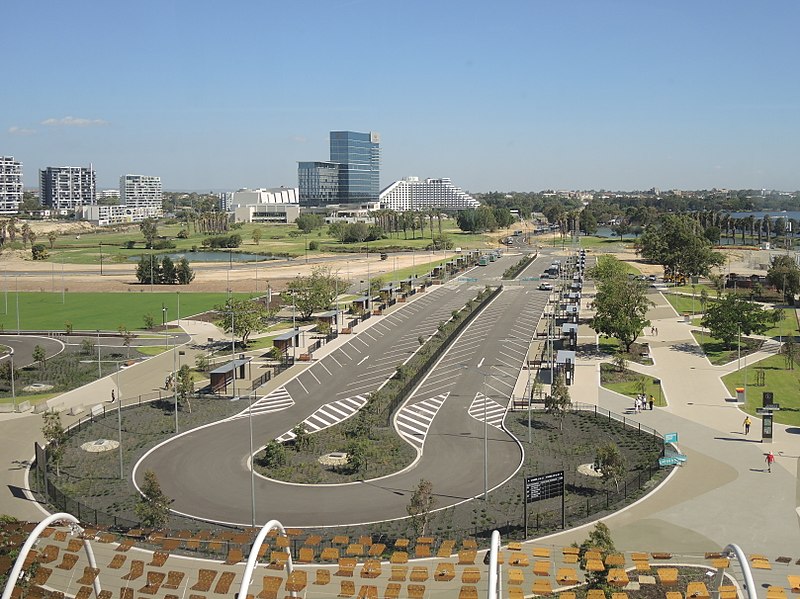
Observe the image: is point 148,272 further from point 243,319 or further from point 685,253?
point 685,253

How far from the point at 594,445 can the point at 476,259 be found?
92.0 meters

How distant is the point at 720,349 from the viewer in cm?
5612

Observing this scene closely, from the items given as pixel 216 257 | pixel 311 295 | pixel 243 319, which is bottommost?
pixel 243 319

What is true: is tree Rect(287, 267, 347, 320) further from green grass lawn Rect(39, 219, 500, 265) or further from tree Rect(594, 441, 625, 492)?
green grass lawn Rect(39, 219, 500, 265)

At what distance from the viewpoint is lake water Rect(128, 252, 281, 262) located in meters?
135

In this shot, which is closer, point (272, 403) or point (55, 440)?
point (55, 440)

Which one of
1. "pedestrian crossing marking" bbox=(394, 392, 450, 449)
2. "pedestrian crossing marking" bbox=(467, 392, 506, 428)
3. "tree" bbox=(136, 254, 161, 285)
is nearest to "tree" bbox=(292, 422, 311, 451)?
"pedestrian crossing marking" bbox=(394, 392, 450, 449)

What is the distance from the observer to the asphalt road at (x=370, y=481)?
94.8 feet

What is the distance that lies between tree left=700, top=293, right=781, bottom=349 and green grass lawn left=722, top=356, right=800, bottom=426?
9.50 feet

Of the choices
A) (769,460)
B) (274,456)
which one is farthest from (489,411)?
(769,460)

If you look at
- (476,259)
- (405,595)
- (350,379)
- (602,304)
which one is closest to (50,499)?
(405,595)

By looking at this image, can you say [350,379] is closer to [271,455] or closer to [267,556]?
[271,455]

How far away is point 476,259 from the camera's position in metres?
126

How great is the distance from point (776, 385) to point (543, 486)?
25123 mm
